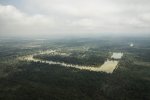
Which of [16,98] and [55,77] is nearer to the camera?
[16,98]

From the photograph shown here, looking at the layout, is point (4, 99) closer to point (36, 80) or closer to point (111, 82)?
point (36, 80)

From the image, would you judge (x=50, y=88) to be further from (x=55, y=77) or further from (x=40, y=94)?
(x=55, y=77)

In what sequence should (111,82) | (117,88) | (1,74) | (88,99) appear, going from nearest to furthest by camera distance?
1. (88,99)
2. (117,88)
3. (111,82)
4. (1,74)

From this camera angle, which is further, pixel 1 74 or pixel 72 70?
pixel 72 70

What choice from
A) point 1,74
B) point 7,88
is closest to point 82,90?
point 7,88

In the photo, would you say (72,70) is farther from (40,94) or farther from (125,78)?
(40,94)

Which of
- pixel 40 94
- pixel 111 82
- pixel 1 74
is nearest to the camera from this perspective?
pixel 40 94

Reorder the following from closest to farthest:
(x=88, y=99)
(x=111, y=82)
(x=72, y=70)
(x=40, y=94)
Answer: (x=88, y=99), (x=40, y=94), (x=111, y=82), (x=72, y=70)

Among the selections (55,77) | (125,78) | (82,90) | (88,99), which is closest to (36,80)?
(55,77)

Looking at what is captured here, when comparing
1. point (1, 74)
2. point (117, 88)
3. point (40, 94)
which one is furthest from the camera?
point (1, 74)
